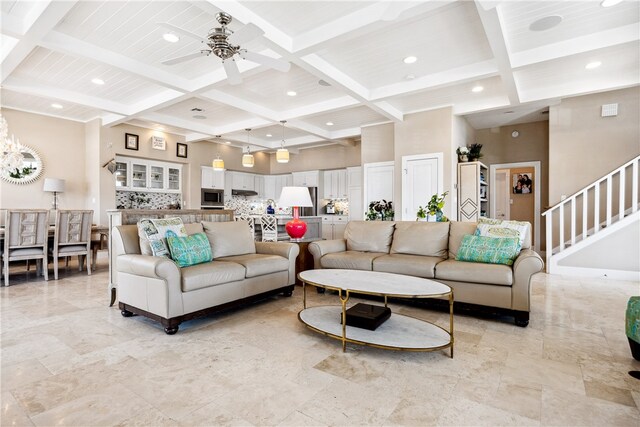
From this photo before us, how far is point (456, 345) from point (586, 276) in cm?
388

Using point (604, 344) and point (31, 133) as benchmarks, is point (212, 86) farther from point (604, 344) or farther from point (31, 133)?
point (604, 344)

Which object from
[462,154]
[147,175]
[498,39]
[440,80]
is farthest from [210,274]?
[147,175]

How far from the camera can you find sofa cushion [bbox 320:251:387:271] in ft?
11.9

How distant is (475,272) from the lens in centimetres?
293

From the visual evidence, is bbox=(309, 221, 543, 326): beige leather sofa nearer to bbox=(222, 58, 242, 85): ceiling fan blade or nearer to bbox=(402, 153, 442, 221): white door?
bbox=(222, 58, 242, 85): ceiling fan blade

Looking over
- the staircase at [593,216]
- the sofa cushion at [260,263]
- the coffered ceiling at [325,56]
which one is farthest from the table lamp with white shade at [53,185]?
the staircase at [593,216]

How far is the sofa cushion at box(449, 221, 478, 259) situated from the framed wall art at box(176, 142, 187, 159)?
6920 mm

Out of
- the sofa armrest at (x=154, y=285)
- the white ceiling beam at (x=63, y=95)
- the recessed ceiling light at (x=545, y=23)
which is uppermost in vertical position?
the recessed ceiling light at (x=545, y=23)

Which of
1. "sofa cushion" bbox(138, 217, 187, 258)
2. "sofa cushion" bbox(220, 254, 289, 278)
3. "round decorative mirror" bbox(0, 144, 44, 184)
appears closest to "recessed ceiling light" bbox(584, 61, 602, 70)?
"sofa cushion" bbox(220, 254, 289, 278)

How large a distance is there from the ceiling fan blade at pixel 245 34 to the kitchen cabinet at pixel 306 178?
692 centimetres

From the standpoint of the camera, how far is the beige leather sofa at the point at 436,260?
2773mm

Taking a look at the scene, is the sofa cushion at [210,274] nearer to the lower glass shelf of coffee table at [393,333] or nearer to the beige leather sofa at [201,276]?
the beige leather sofa at [201,276]

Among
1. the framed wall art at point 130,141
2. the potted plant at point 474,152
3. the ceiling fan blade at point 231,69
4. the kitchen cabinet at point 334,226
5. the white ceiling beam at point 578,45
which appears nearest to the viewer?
the ceiling fan blade at point 231,69

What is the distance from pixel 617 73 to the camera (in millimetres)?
4738
